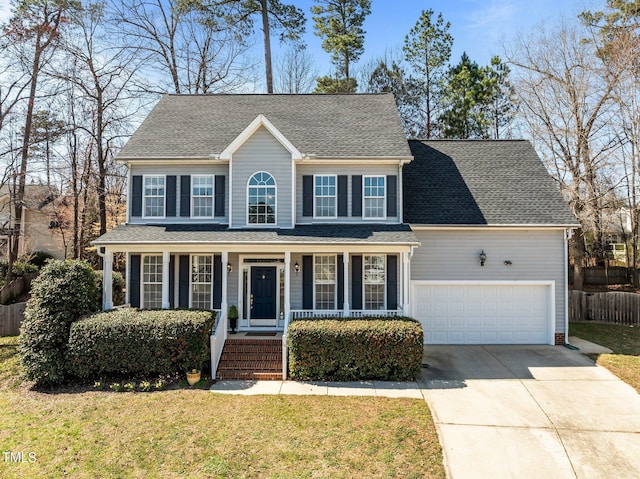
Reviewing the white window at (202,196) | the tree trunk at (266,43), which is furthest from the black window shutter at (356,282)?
the tree trunk at (266,43)

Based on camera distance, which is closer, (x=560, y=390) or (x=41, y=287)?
(x=560, y=390)

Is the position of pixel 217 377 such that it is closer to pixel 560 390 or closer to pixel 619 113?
pixel 560 390

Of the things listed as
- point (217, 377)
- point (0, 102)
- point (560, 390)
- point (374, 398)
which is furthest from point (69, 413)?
point (0, 102)

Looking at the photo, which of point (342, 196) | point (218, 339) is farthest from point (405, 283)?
point (218, 339)

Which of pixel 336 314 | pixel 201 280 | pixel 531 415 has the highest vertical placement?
pixel 201 280

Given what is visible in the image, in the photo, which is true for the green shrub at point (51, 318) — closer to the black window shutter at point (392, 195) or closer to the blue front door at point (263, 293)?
the blue front door at point (263, 293)

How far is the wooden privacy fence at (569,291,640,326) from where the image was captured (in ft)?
54.6

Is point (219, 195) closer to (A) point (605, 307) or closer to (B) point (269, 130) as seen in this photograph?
(B) point (269, 130)

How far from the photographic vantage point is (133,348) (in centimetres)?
988

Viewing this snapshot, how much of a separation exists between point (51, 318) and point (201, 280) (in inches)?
172

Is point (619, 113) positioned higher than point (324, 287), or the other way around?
point (619, 113)

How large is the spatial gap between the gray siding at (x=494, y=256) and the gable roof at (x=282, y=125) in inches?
131

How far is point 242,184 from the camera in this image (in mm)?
12969

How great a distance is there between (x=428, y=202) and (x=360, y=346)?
20.8ft
